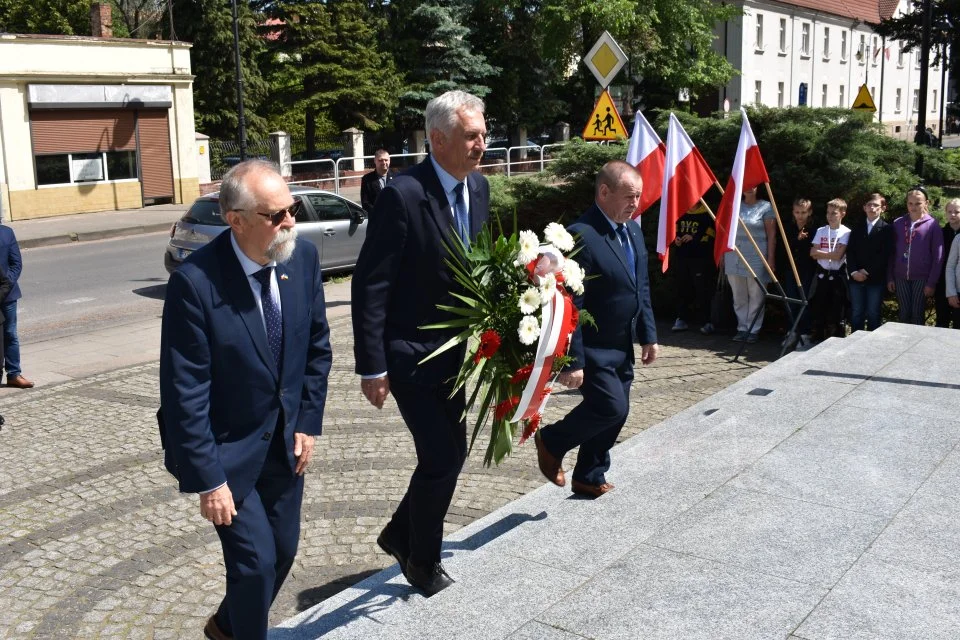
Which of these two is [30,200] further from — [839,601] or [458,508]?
[839,601]

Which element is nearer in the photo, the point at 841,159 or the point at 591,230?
the point at 591,230

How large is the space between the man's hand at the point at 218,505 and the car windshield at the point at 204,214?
11447 millimetres

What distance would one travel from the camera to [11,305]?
9.02 meters

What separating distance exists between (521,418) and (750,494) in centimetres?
175

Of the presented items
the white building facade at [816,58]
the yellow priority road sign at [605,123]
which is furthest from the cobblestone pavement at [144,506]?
the white building facade at [816,58]

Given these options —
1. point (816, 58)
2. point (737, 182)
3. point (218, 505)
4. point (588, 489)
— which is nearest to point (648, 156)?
point (737, 182)

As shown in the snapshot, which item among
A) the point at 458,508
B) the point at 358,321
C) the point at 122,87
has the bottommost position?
the point at 458,508

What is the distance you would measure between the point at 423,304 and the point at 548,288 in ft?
1.73

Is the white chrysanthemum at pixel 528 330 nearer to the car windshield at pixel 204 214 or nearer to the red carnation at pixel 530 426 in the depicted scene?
the red carnation at pixel 530 426

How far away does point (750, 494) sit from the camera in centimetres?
527

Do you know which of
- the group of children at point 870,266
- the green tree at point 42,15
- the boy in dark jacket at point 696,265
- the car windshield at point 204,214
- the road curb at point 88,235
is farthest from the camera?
the green tree at point 42,15

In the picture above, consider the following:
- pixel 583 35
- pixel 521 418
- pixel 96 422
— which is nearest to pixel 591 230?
pixel 521 418

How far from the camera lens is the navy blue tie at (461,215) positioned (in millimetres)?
4246

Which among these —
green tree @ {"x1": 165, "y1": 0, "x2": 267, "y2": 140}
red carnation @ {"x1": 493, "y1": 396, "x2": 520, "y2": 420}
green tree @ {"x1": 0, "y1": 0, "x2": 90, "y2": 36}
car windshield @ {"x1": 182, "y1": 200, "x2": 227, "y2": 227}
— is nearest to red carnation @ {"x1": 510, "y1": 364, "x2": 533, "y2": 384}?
red carnation @ {"x1": 493, "y1": 396, "x2": 520, "y2": 420}
